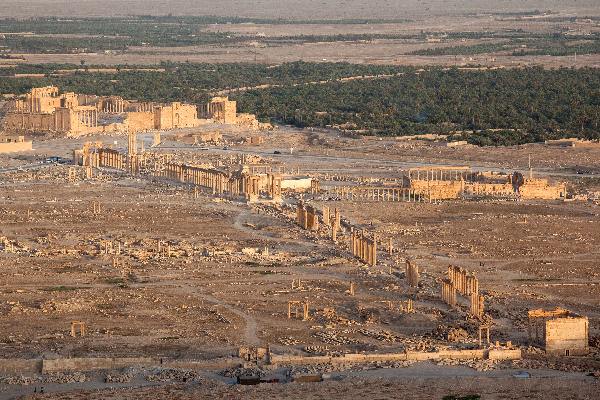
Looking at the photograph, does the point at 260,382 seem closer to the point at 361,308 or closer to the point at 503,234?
the point at 361,308

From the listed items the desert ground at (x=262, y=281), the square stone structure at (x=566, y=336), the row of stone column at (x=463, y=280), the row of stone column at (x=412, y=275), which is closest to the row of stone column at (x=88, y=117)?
the desert ground at (x=262, y=281)

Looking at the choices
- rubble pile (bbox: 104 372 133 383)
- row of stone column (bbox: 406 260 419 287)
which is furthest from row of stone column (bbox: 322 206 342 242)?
rubble pile (bbox: 104 372 133 383)

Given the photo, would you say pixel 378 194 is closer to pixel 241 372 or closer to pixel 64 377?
pixel 241 372

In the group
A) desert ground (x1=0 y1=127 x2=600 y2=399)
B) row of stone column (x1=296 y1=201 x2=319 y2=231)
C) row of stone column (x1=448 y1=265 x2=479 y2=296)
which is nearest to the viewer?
desert ground (x1=0 y1=127 x2=600 y2=399)

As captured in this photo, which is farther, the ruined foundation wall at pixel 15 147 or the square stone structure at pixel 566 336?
the ruined foundation wall at pixel 15 147

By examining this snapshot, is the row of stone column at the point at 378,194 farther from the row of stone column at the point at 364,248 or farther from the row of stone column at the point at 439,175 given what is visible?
the row of stone column at the point at 364,248

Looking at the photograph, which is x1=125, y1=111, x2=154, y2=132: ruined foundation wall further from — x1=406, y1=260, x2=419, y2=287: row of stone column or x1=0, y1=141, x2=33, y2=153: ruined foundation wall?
x1=406, y1=260, x2=419, y2=287: row of stone column
